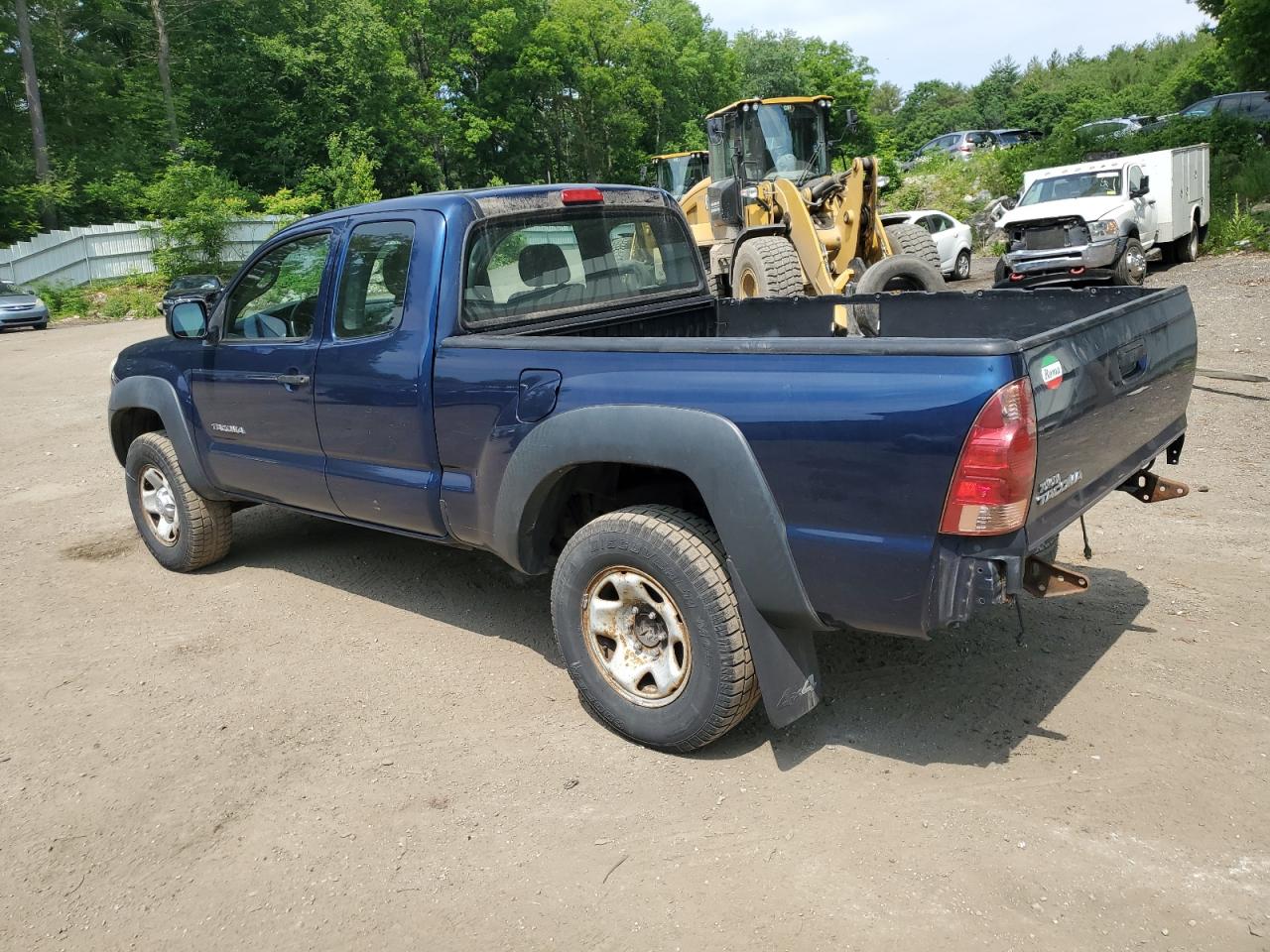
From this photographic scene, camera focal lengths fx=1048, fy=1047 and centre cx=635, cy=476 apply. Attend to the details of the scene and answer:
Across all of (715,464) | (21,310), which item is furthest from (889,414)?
(21,310)

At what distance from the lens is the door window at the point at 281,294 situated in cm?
498

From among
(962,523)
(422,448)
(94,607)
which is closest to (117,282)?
(94,607)

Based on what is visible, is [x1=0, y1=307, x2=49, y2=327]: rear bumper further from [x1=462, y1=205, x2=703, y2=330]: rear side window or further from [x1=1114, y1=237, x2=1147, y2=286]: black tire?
[x1=462, y1=205, x2=703, y2=330]: rear side window

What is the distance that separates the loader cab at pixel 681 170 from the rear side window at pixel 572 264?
787 inches

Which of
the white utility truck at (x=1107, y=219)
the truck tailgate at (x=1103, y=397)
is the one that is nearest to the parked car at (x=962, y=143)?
the white utility truck at (x=1107, y=219)

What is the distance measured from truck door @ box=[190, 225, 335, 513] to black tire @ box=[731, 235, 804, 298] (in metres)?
6.70

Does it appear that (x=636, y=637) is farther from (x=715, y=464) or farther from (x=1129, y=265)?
(x=1129, y=265)

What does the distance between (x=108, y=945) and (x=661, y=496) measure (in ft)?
7.38

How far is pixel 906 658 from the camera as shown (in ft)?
14.3

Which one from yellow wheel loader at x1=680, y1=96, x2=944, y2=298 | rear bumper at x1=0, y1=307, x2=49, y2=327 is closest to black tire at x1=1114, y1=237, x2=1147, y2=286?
yellow wheel loader at x1=680, y1=96, x2=944, y2=298

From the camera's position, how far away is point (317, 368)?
479 cm

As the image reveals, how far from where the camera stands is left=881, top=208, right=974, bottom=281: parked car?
743 inches

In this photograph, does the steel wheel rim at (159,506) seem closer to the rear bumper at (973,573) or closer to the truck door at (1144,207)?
the rear bumper at (973,573)

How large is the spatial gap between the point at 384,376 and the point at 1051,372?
267cm
